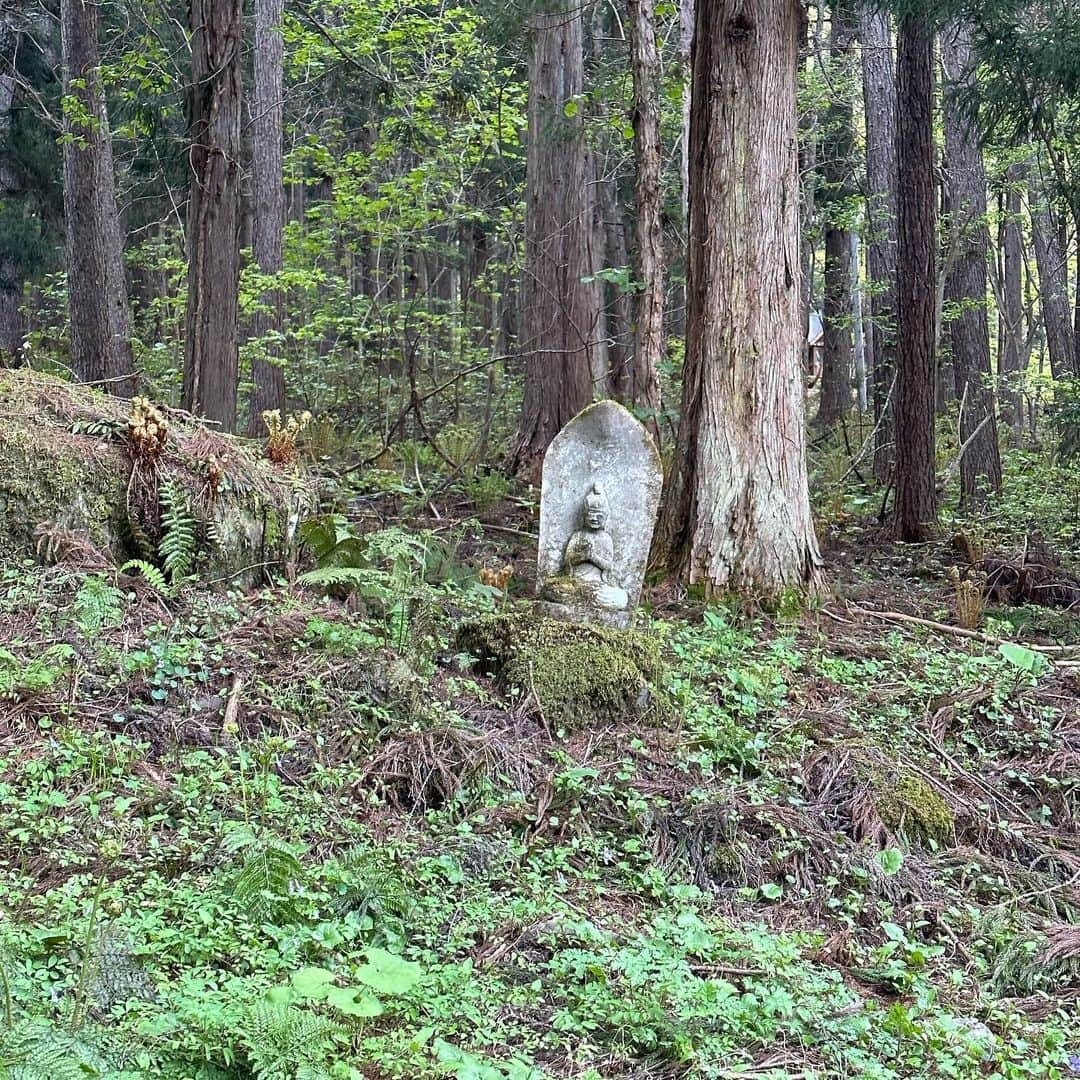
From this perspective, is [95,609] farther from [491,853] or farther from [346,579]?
[491,853]

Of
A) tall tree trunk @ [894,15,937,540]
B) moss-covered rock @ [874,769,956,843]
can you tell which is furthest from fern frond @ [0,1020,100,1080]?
tall tree trunk @ [894,15,937,540]

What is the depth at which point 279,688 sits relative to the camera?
5.20m

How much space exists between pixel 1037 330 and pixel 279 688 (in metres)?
26.5

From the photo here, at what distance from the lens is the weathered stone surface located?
7.03 metres

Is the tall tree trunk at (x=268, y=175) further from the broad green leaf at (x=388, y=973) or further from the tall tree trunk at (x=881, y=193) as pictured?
the broad green leaf at (x=388, y=973)

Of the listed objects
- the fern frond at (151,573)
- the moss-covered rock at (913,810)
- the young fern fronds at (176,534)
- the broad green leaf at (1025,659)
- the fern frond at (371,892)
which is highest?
the young fern fronds at (176,534)

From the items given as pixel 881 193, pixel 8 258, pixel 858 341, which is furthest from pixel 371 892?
pixel 8 258

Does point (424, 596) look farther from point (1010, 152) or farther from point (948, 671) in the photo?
point (1010, 152)

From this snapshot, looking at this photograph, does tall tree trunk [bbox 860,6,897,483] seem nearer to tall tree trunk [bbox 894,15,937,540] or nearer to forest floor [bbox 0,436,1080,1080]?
Answer: tall tree trunk [bbox 894,15,937,540]

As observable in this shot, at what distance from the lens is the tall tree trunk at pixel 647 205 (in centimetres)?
988

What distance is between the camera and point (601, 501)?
23.0 feet

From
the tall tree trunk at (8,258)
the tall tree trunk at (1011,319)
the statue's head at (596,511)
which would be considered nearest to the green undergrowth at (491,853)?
the statue's head at (596,511)

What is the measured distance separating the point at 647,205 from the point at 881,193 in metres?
7.90

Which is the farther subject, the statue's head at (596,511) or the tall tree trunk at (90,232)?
the tall tree trunk at (90,232)
